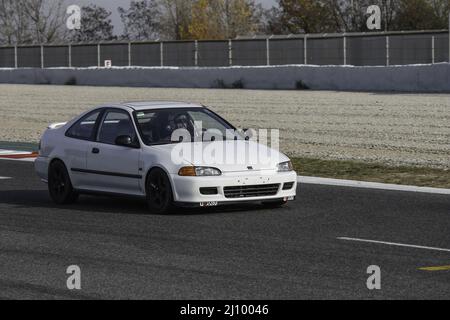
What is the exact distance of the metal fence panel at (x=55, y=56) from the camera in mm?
60375

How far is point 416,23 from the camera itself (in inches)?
3489

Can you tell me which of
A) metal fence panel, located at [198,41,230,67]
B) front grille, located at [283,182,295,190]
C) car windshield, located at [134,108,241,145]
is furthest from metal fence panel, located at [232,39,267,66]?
front grille, located at [283,182,295,190]

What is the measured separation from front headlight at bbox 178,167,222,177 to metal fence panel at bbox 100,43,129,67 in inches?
1732

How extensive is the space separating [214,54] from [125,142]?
135 feet

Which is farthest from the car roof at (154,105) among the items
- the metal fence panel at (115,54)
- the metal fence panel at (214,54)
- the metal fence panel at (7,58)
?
the metal fence panel at (7,58)

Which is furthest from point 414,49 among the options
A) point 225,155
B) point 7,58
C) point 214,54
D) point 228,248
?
point 228,248

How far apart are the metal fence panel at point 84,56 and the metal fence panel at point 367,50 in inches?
582

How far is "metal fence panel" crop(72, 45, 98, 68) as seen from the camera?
58.7 meters

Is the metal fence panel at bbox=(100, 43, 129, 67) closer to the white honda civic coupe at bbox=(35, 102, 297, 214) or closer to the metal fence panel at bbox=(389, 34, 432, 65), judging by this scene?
the metal fence panel at bbox=(389, 34, 432, 65)

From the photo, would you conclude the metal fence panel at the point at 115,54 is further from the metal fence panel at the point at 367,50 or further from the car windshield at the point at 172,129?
the car windshield at the point at 172,129

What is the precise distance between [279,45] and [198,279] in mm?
41097
